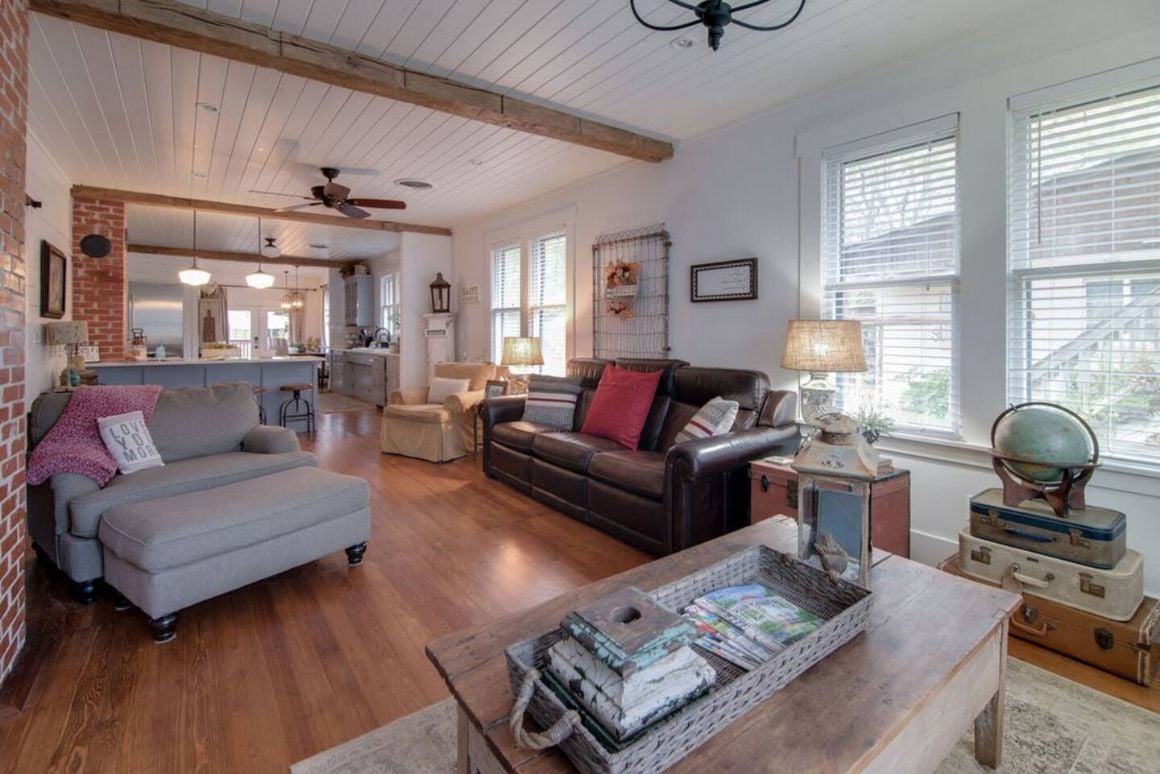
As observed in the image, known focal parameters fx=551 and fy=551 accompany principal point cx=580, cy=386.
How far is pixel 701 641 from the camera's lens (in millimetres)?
1221

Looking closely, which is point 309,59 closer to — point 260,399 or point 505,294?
point 505,294

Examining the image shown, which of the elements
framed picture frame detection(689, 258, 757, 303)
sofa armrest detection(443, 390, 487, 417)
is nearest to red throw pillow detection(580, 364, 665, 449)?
framed picture frame detection(689, 258, 757, 303)

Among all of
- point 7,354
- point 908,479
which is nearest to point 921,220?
point 908,479

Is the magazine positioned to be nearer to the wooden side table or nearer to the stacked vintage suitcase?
the wooden side table

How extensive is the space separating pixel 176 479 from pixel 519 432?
6.97 ft

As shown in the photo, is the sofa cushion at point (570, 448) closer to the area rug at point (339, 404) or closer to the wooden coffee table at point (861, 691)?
the wooden coffee table at point (861, 691)

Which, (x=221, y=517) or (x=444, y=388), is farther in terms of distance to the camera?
(x=444, y=388)

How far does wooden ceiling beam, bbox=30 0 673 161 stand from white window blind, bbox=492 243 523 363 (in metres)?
2.61

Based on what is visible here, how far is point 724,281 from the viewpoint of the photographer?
12.5 feet

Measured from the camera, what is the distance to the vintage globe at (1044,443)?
2.11 meters

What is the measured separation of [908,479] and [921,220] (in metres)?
1.33

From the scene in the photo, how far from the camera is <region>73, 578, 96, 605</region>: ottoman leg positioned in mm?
2410

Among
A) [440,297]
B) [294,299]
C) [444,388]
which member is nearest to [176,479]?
[444,388]

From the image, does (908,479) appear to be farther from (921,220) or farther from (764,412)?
(921,220)
